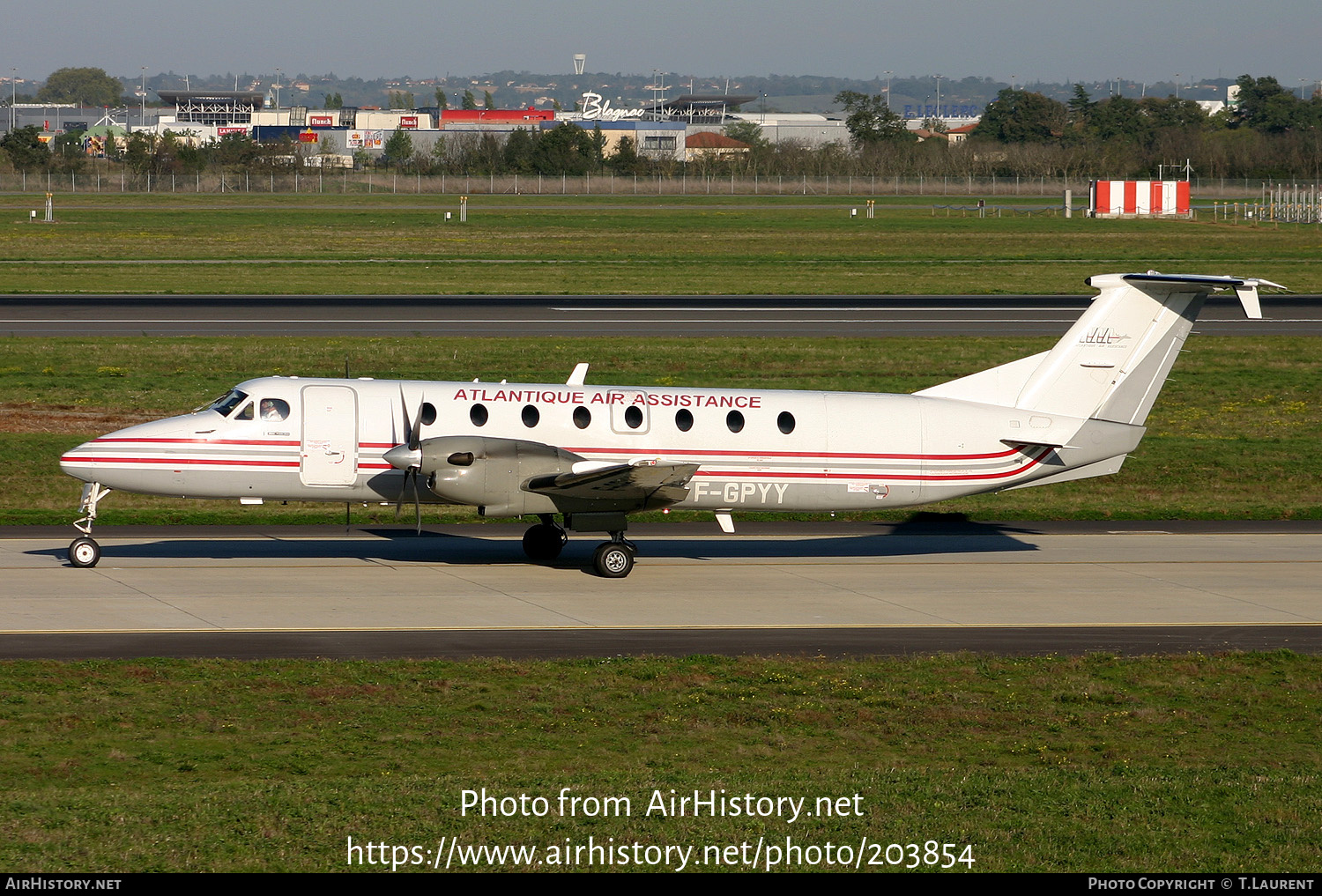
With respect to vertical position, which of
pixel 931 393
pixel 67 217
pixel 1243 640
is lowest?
pixel 1243 640

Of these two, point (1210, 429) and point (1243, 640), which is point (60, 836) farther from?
point (1210, 429)

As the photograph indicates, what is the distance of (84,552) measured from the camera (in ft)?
73.6

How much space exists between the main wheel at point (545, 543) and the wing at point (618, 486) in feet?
4.96

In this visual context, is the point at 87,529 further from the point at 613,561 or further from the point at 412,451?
the point at 613,561

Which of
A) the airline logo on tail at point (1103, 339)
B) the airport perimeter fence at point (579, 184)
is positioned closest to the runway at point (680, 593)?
the airline logo on tail at point (1103, 339)

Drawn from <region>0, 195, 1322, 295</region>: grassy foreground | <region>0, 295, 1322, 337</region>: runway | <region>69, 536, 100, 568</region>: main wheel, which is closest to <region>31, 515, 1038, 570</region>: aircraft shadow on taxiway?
<region>69, 536, 100, 568</region>: main wheel

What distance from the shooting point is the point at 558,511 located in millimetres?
22781

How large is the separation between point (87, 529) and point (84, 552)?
0.40 meters

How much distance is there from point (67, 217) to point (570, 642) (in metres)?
87.5

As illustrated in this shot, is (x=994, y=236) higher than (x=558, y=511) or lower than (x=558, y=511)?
higher

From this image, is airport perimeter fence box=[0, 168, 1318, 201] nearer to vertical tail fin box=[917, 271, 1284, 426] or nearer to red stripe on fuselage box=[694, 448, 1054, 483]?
vertical tail fin box=[917, 271, 1284, 426]

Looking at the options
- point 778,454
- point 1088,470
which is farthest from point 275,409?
point 1088,470

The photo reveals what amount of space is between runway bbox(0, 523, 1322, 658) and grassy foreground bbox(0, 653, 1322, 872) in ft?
4.36

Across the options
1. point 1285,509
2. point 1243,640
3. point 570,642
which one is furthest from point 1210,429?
point 570,642
